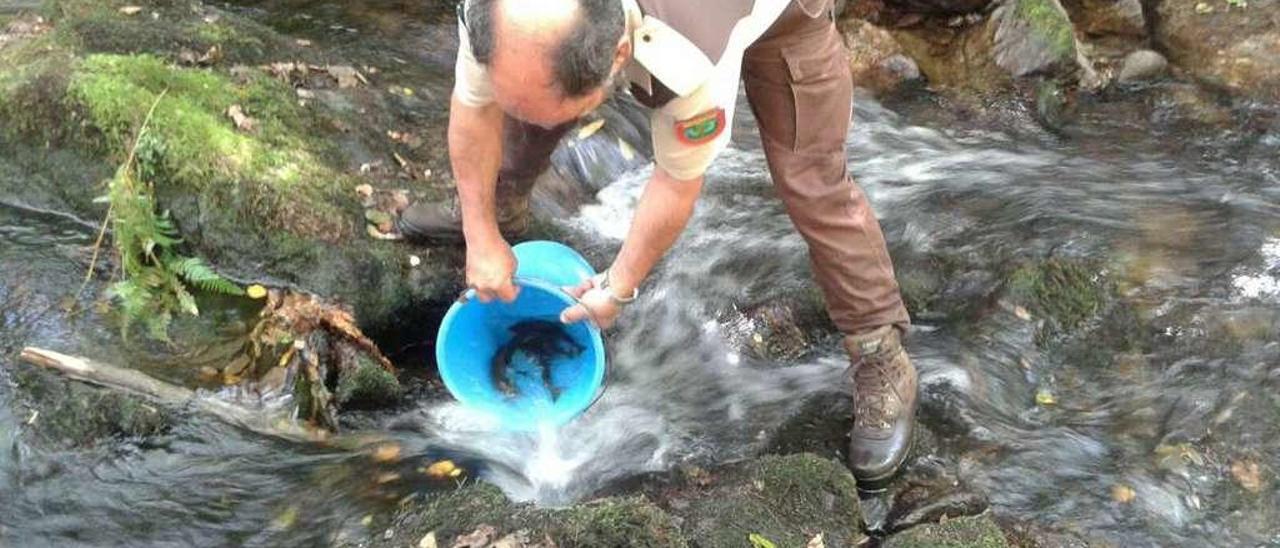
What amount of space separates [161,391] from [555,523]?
181 centimetres

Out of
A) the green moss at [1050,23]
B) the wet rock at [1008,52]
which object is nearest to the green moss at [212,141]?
the wet rock at [1008,52]

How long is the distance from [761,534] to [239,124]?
3127 mm

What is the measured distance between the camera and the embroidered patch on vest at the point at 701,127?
9.43 ft

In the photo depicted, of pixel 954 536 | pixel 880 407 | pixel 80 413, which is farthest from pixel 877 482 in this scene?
pixel 80 413

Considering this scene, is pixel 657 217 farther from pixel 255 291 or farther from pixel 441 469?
pixel 255 291

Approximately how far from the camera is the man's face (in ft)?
7.91

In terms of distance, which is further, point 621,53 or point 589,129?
point 589,129

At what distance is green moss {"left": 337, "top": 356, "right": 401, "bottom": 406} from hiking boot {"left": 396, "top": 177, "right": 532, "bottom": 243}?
73cm

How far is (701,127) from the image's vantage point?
289 cm

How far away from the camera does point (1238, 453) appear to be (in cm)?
431

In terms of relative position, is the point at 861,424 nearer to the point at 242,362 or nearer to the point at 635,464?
the point at 635,464

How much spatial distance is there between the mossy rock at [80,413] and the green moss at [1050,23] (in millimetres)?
6079

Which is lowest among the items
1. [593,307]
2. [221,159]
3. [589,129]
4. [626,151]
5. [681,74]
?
[626,151]

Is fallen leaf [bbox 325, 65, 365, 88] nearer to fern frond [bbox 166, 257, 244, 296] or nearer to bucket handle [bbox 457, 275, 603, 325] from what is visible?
fern frond [bbox 166, 257, 244, 296]
